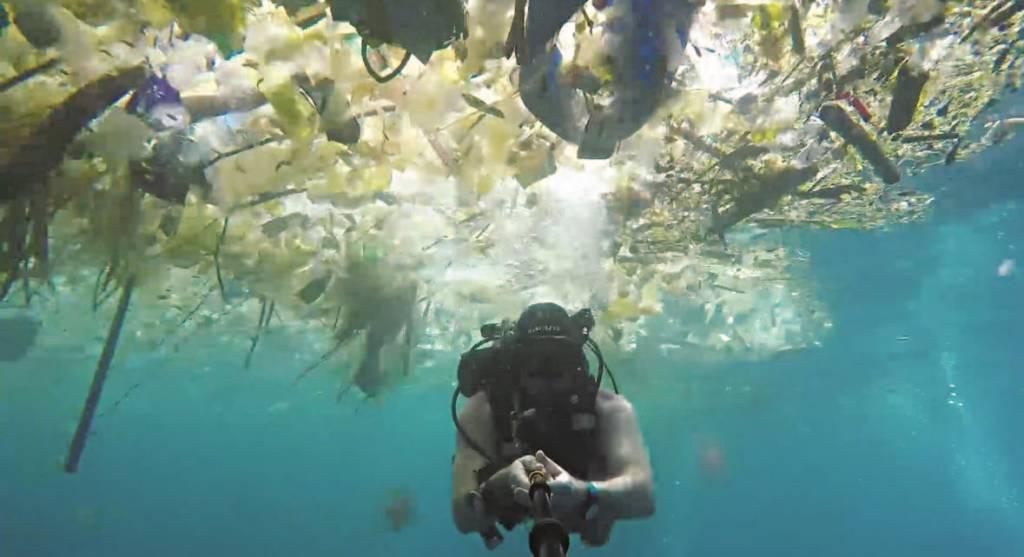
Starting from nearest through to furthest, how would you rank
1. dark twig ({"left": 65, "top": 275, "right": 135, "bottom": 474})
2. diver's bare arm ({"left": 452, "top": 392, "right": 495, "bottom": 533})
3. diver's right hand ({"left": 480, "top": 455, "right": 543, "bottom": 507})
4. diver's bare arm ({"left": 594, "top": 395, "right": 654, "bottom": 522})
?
diver's right hand ({"left": 480, "top": 455, "right": 543, "bottom": 507}) < diver's bare arm ({"left": 594, "top": 395, "right": 654, "bottom": 522}) < diver's bare arm ({"left": 452, "top": 392, "right": 495, "bottom": 533}) < dark twig ({"left": 65, "top": 275, "right": 135, "bottom": 474})

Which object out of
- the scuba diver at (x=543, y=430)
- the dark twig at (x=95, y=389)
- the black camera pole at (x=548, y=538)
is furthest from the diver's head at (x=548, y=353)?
the dark twig at (x=95, y=389)

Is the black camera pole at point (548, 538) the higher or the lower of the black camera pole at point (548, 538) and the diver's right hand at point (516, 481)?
the lower

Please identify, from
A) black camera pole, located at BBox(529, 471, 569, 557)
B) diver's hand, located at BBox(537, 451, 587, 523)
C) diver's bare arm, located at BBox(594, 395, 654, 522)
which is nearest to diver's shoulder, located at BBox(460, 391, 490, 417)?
diver's bare arm, located at BBox(594, 395, 654, 522)

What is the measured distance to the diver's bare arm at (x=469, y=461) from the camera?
315cm

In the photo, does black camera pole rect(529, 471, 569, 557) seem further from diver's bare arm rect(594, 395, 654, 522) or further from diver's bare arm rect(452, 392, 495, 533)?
diver's bare arm rect(452, 392, 495, 533)

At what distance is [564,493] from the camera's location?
2.44 m

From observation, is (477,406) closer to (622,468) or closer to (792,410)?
(622,468)

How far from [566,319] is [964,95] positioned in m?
6.16

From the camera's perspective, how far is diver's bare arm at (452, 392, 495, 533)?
315 cm

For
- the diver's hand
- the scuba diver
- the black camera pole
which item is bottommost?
the black camera pole

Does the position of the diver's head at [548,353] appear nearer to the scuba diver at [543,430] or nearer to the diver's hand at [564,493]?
the scuba diver at [543,430]

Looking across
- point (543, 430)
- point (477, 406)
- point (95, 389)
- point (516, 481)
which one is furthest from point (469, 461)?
point (95, 389)

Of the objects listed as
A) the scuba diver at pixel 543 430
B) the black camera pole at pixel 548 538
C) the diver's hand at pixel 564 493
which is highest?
the scuba diver at pixel 543 430

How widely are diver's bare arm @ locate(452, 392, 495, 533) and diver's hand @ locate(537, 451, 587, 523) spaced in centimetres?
68
